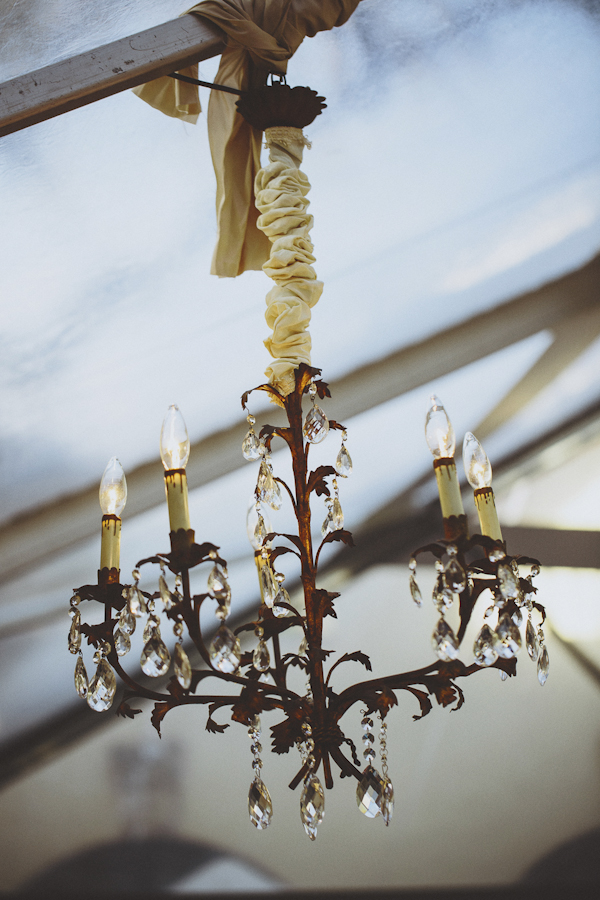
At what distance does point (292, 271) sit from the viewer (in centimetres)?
153

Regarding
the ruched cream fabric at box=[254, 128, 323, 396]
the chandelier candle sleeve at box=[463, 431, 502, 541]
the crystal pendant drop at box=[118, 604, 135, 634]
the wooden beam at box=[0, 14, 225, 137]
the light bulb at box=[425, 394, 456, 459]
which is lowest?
the crystal pendant drop at box=[118, 604, 135, 634]

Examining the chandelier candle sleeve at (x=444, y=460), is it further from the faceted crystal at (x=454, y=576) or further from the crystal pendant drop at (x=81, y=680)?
the crystal pendant drop at (x=81, y=680)

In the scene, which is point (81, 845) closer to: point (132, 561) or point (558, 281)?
point (132, 561)

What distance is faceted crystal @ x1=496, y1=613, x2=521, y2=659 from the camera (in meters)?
1.02

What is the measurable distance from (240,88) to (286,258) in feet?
1.45

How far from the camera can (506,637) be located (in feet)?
3.37

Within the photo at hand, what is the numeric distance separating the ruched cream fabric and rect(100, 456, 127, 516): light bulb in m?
0.36

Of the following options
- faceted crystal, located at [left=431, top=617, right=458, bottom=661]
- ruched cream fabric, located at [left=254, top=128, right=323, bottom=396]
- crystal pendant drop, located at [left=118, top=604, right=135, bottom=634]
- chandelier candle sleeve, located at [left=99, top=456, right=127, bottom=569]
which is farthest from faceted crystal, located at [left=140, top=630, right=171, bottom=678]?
ruched cream fabric, located at [left=254, top=128, right=323, bottom=396]

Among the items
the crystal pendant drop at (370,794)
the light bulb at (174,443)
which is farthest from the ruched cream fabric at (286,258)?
the crystal pendant drop at (370,794)

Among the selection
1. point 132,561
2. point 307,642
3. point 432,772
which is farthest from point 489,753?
point 307,642

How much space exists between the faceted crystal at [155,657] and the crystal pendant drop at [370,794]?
0.36 m

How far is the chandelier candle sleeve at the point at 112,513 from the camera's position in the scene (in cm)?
122

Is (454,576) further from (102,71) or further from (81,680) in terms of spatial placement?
(102,71)

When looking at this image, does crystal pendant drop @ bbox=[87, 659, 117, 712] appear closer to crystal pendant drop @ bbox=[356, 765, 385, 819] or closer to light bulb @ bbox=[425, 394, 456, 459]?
crystal pendant drop @ bbox=[356, 765, 385, 819]
